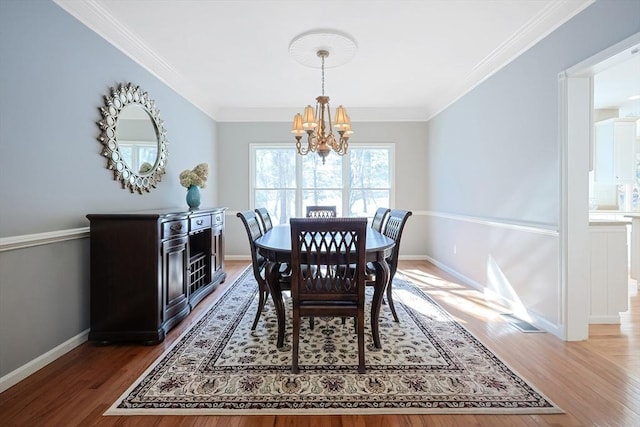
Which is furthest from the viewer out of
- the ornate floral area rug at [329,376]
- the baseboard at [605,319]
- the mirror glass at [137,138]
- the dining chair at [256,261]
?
the mirror glass at [137,138]

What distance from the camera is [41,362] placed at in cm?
196

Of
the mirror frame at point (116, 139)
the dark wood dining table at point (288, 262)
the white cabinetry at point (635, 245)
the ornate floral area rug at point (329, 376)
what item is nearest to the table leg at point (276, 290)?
the dark wood dining table at point (288, 262)

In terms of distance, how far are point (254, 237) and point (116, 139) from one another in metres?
1.50

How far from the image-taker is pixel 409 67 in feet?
11.9

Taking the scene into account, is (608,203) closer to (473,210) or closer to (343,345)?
(473,210)

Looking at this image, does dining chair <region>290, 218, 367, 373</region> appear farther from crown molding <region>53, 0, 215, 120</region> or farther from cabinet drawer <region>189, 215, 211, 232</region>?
crown molding <region>53, 0, 215, 120</region>

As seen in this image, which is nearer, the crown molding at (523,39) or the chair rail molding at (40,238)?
the chair rail molding at (40,238)

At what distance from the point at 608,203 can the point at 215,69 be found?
647 cm

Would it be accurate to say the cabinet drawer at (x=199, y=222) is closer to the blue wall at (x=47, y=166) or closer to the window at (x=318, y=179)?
the blue wall at (x=47, y=166)

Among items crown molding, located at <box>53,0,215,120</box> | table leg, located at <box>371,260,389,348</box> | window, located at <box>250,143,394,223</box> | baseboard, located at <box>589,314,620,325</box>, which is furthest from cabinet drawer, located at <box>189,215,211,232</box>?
baseboard, located at <box>589,314,620,325</box>

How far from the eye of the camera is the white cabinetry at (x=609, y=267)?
257cm

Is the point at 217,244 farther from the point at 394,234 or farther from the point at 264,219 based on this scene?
the point at 394,234

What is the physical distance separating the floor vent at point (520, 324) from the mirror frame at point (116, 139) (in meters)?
3.82

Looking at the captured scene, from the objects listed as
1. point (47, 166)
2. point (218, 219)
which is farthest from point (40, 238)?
point (218, 219)
